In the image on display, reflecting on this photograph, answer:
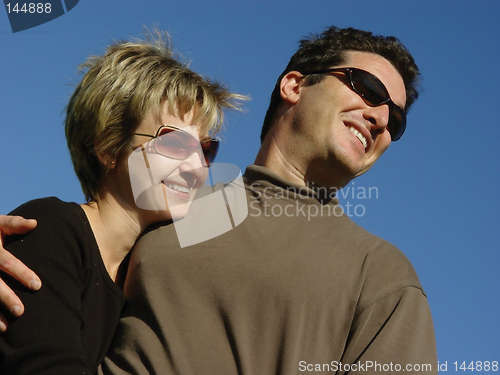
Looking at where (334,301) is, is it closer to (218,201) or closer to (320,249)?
(320,249)

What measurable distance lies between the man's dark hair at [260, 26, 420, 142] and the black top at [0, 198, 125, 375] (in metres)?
1.74

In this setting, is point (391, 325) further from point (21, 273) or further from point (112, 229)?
point (21, 273)

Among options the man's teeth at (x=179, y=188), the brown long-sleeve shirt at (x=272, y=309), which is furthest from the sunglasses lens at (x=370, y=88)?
the man's teeth at (x=179, y=188)

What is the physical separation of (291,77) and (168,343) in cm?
207

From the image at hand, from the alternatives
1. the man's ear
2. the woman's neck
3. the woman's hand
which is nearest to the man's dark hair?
the man's ear

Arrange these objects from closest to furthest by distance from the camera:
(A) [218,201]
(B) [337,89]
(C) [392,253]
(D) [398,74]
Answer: (C) [392,253]
(A) [218,201]
(B) [337,89]
(D) [398,74]

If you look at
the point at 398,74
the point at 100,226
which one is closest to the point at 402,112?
the point at 398,74

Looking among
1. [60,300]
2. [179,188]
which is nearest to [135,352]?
[60,300]

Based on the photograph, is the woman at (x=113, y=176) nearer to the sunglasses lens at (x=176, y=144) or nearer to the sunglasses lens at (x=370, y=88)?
the sunglasses lens at (x=176, y=144)

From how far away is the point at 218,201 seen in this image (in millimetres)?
3025

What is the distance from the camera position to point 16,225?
2207mm

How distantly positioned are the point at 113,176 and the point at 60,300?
84 cm

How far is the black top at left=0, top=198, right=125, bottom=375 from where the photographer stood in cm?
203

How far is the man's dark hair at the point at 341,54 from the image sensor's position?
3.63m
